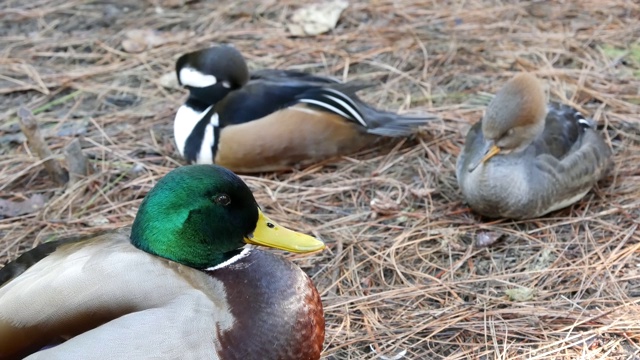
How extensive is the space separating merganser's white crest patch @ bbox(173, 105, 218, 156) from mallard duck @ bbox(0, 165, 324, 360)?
162 centimetres

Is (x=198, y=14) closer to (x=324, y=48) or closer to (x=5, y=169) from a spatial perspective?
(x=324, y=48)

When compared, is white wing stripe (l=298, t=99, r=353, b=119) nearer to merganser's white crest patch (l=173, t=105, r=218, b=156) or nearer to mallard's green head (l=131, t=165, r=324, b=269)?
merganser's white crest patch (l=173, t=105, r=218, b=156)

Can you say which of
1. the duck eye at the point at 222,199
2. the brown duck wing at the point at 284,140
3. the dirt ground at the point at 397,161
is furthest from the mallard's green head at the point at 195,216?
the brown duck wing at the point at 284,140

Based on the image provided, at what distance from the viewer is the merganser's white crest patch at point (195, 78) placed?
4.30 metres

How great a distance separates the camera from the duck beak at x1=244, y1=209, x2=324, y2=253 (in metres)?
2.63

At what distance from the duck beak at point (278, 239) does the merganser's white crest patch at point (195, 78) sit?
5.97 ft

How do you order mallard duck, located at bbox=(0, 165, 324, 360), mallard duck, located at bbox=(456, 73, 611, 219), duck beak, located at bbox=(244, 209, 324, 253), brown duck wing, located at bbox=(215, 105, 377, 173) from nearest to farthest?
mallard duck, located at bbox=(0, 165, 324, 360)
duck beak, located at bbox=(244, 209, 324, 253)
mallard duck, located at bbox=(456, 73, 611, 219)
brown duck wing, located at bbox=(215, 105, 377, 173)

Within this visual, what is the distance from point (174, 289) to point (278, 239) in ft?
1.38

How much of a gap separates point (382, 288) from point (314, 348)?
802 millimetres

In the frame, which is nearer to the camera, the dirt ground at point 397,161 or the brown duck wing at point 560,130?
the dirt ground at point 397,161

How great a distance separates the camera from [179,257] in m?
2.54

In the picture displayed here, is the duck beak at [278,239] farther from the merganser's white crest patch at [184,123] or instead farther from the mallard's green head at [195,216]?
the merganser's white crest patch at [184,123]

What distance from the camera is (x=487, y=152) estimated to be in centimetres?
369

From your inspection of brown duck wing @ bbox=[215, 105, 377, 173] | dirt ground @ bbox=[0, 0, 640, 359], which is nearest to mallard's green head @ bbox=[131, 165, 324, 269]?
dirt ground @ bbox=[0, 0, 640, 359]
